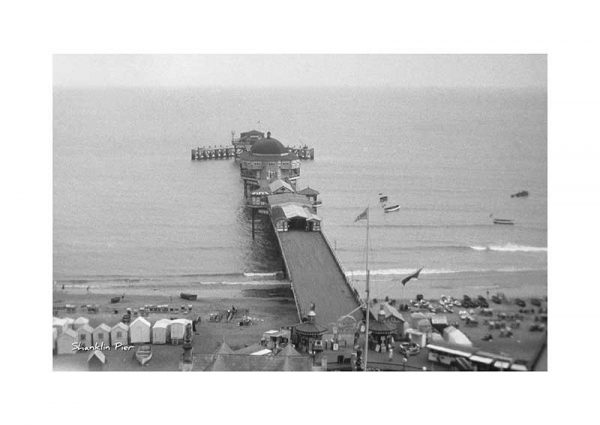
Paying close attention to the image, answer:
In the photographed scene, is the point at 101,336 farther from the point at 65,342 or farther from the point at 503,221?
the point at 503,221

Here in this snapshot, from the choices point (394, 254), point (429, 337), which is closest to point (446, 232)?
point (394, 254)

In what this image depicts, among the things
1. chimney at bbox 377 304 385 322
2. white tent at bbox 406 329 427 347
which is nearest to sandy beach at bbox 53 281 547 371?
white tent at bbox 406 329 427 347

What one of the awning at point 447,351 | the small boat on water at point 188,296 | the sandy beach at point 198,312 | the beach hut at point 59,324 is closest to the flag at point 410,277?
the sandy beach at point 198,312

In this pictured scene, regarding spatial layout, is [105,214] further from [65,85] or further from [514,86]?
[514,86]

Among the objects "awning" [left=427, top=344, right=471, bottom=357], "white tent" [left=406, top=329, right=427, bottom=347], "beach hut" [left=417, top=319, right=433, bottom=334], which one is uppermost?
"beach hut" [left=417, top=319, right=433, bottom=334]

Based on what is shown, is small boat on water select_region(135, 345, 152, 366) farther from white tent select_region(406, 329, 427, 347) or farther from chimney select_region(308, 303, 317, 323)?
white tent select_region(406, 329, 427, 347)

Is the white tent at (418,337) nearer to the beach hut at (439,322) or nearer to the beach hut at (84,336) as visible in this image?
the beach hut at (439,322)
